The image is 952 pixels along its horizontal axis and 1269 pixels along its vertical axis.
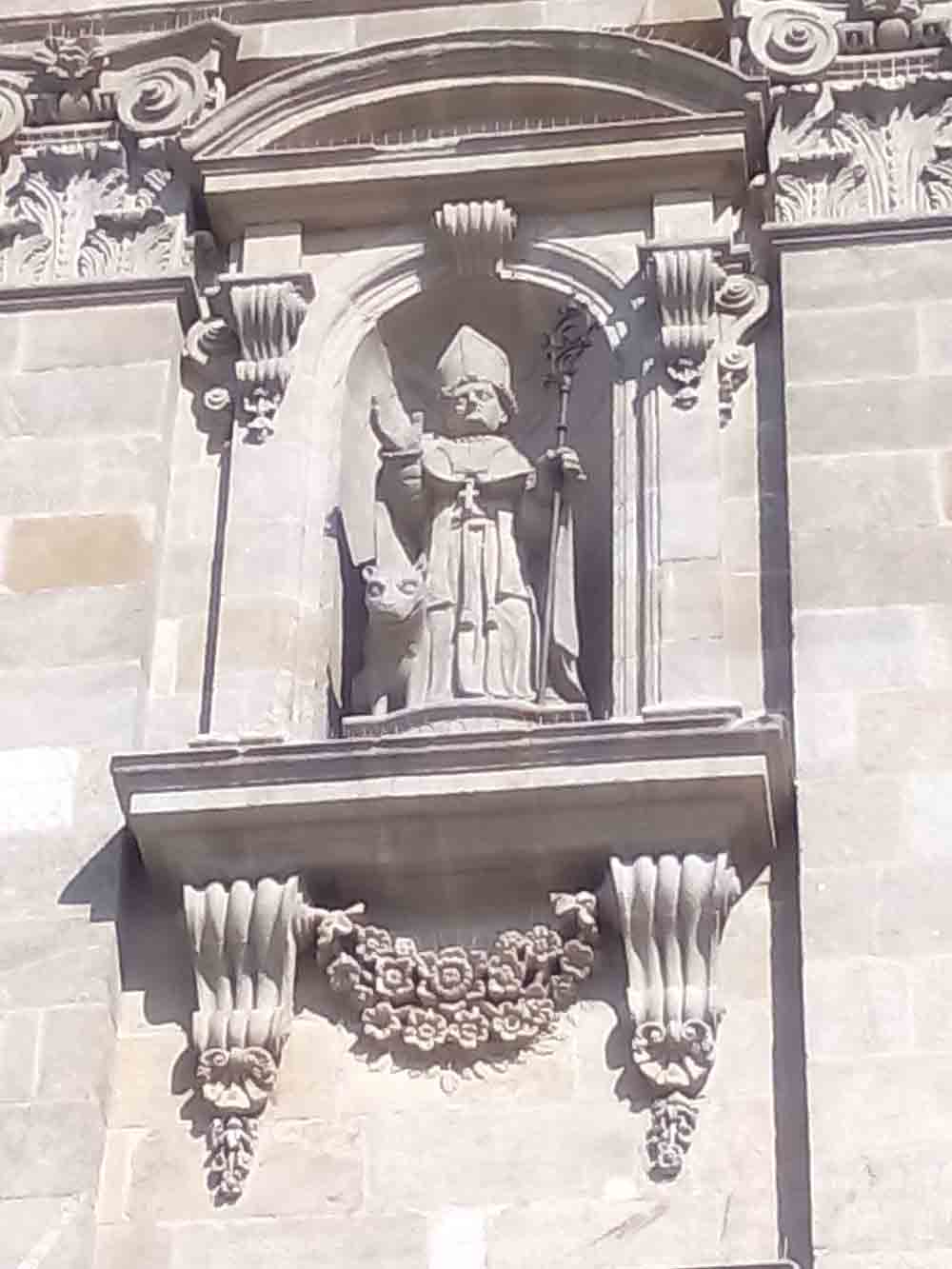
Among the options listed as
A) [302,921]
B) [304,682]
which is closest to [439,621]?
[304,682]

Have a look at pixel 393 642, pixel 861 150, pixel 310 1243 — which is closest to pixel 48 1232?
pixel 310 1243

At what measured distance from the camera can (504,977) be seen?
42.2ft

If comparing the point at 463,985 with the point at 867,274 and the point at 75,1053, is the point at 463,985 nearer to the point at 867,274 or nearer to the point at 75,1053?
the point at 75,1053

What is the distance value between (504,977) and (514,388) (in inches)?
133

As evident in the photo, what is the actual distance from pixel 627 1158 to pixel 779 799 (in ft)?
4.88

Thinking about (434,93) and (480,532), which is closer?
(480,532)

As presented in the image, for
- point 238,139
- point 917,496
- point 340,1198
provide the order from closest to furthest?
1. point 340,1198
2. point 917,496
3. point 238,139

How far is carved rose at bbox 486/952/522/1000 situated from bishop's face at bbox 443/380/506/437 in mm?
2766

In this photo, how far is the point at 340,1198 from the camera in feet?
40.8

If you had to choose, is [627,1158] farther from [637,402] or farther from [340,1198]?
[637,402]

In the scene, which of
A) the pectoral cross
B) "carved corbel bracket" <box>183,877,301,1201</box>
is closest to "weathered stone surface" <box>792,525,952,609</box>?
the pectoral cross

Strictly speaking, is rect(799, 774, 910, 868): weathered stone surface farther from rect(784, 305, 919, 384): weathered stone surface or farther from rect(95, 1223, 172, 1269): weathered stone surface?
rect(95, 1223, 172, 1269): weathered stone surface

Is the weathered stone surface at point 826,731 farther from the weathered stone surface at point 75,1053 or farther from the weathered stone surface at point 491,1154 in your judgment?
the weathered stone surface at point 75,1053

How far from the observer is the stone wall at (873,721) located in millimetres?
12102
